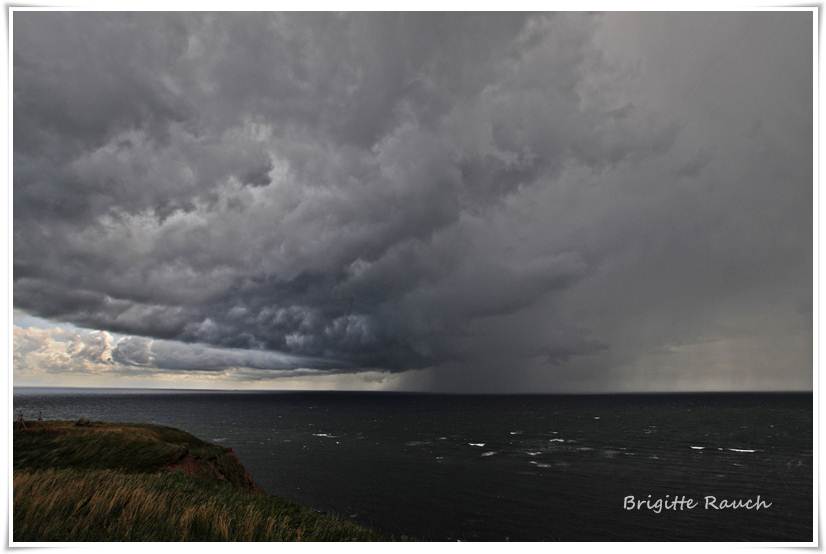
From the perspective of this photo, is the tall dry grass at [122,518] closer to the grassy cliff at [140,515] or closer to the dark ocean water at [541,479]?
the grassy cliff at [140,515]

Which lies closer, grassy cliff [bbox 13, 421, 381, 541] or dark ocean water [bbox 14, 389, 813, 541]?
grassy cliff [bbox 13, 421, 381, 541]

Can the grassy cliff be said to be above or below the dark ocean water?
above

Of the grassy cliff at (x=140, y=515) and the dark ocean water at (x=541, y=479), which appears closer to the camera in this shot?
the grassy cliff at (x=140, y=515)

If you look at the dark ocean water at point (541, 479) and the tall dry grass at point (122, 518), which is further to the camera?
the dark ocean water at point (541, 479)

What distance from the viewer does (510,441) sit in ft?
313

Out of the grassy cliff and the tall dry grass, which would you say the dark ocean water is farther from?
the tall dry grass

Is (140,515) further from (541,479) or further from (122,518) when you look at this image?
(541,479)

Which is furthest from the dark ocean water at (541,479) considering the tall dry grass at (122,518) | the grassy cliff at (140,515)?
the tall dry grass at (122,518)

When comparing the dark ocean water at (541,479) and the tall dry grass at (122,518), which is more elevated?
the tall dry grass at (122,518)

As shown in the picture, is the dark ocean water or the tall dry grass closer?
the tall dry grass

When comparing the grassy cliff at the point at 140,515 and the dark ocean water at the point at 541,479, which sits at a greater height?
the grassy cliff at the point at 140,515

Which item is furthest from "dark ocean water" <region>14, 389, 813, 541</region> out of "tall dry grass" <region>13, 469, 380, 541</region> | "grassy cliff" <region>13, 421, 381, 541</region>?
"tall dry grass" <region>13, 469, 380, 541</region>

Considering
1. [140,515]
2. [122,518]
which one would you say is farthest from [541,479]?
[122,518]
